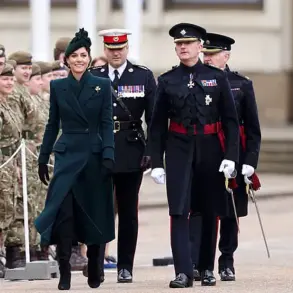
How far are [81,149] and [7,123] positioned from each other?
2.16m

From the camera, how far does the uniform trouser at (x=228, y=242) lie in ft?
38.6

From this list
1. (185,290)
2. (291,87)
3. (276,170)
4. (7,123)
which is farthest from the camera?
(291,87)

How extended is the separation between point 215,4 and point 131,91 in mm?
19829

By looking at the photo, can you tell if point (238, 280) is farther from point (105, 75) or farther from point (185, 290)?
point (105, 75)

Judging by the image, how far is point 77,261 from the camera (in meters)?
13.7

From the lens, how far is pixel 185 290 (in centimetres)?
1070

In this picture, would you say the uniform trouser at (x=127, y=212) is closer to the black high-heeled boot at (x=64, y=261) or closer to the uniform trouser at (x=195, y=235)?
the uniform trouser at (x=195, y=235)

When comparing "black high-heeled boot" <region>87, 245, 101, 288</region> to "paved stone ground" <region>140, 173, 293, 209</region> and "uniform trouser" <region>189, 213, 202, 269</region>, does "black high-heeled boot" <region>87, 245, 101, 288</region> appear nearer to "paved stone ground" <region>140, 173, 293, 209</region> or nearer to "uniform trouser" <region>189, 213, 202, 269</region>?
"uniform trouser" <region>189, 213, 202, 269</region>

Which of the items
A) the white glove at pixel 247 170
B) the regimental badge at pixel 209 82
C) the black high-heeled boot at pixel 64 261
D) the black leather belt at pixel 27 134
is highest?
the regimental badge at pixel 209 82

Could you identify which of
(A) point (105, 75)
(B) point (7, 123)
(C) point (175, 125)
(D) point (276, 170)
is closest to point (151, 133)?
(C) point (175, 125)

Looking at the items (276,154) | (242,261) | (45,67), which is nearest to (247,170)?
(242,261)

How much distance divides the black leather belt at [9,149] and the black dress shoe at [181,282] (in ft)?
9.00

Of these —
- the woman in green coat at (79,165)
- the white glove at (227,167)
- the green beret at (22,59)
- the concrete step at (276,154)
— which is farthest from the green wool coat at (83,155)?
the concrete step at (276,154)

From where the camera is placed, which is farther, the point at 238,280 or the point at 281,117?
the point at 281,117
